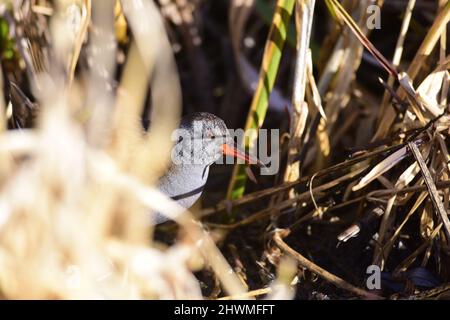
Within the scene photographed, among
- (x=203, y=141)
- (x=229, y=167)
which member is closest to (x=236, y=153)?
(x=203, y=141)

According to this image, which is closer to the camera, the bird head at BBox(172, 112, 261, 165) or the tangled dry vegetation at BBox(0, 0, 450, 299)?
the tangled dry vegetation at BBox(0, 0, 450, 299)

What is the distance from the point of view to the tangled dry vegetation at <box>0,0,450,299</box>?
5.09ft

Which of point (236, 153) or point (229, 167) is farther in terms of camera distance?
point (229, 167)

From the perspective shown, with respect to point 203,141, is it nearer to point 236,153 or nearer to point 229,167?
point 236,153

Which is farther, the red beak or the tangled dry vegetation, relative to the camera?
the red beak

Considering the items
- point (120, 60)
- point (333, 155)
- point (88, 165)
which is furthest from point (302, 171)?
point (88, 165)

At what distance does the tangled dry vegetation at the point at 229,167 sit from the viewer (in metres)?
1.55

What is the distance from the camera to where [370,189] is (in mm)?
2281

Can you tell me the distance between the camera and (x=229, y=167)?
2.76 metres

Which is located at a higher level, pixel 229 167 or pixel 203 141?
pixel 203 141

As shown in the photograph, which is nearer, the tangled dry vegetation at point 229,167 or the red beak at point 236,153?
the tangled dry vegetation at point 229,167

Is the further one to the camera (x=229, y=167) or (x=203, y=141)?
(x=229, y=167)
